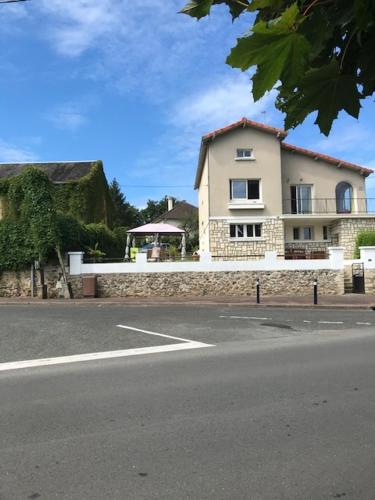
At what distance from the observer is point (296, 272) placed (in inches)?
890

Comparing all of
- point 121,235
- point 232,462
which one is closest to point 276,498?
point 232,462

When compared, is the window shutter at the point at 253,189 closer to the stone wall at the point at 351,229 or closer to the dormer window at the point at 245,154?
the dormer window at the point at 245,154

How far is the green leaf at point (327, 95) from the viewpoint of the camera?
5.01 ft

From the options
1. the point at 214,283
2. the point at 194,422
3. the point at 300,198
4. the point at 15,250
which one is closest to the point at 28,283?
the point at 15,250

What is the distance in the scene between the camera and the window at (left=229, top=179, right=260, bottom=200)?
3133 centimetres

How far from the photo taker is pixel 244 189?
31.3m

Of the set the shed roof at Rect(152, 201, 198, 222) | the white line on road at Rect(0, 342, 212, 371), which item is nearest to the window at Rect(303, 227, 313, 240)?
the white line on road at Rect(0, 342, 212, 371)

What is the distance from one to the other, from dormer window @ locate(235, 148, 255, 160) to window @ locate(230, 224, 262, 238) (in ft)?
13.6

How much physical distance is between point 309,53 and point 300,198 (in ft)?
106

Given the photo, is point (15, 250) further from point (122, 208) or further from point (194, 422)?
point (122, 208)

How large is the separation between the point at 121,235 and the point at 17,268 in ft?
46.5

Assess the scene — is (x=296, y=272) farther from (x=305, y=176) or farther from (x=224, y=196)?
(x=305, y=176)

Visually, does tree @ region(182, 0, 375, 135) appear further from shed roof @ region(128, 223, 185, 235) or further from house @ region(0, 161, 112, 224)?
house @ region(0, 161, 112, 224)

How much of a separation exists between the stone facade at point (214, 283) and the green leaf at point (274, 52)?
2120cm
